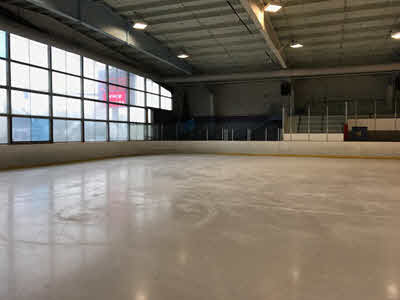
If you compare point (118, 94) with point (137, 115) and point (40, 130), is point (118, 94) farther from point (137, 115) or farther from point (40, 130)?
point (40, 130)

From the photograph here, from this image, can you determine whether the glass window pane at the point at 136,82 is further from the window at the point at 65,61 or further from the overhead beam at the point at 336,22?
the overhead beam at the point at 336,22

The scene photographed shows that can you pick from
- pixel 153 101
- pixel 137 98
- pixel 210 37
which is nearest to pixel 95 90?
pixel 137 98

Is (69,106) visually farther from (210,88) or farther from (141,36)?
(210,88)

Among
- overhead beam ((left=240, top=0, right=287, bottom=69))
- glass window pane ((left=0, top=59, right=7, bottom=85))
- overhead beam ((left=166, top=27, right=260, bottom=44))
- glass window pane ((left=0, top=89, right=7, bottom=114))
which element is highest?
overhead beam ((left=166, top=27, right=260, bottom=44))

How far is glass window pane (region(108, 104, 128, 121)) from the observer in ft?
62.3

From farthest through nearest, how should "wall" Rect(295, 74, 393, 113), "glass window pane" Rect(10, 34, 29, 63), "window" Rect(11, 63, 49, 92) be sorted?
"wall" Rect(295, 74, 393, 113) → "window" Rect(11, 63, 49, 92) → "glass window pane" Rect(10, 34, 29, 63)

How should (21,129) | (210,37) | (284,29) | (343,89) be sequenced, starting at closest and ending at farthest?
(21,129) < (284,29) < (210,37) < (343,89)

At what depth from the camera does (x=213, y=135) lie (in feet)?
74.9

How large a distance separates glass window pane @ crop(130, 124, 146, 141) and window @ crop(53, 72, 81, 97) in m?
5.44

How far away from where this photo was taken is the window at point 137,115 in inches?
828

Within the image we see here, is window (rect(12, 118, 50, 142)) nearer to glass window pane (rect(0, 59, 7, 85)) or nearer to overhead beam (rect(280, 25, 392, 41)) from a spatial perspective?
glass window pane (rect(0, 59, 7, 85))

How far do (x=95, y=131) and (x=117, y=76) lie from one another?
13.3 ft

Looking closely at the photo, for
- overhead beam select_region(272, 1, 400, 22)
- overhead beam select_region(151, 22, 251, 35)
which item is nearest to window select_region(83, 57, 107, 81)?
overhead beam select_region(151, 22, 251, 35)

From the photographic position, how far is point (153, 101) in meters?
23.8
